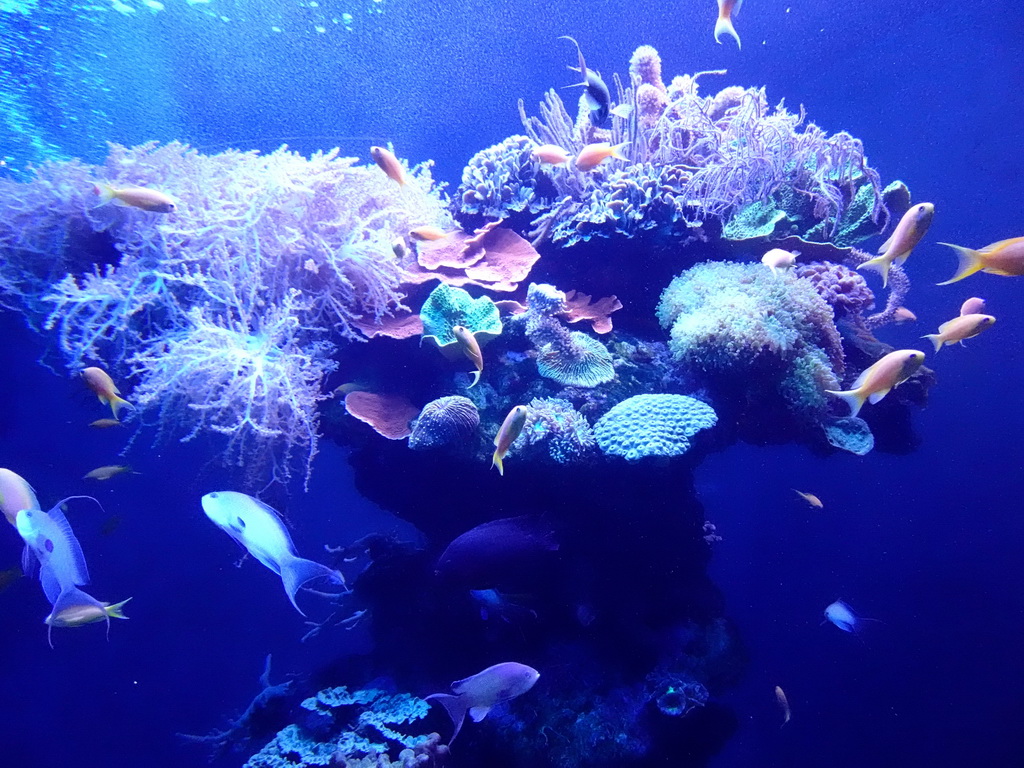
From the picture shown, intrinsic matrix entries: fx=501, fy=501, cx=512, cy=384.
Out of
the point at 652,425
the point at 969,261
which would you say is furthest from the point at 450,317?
the point at 969,261

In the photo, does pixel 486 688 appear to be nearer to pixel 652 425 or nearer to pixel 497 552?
pixel 497 552

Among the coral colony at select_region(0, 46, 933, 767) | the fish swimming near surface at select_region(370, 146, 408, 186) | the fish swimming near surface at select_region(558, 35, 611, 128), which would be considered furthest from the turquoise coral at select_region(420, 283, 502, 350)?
the fish swimming near surface at select_region(558, 35, 611, 128)

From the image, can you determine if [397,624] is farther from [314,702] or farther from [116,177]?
[116,177]

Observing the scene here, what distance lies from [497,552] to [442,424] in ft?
3.14

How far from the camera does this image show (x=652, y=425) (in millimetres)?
3275

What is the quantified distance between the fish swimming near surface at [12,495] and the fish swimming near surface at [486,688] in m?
2.82

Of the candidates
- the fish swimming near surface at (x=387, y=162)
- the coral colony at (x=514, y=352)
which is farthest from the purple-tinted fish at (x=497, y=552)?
the fish swimming near surface at (x=387, y=162)

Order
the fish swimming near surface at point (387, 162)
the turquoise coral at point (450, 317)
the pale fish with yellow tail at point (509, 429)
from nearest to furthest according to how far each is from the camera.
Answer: the pale fish with yellow tail at point (509, 429), the fish swimming near surface at point (387, 162), the turquoise coral at point (450, 317)

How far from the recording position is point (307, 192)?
3.76m

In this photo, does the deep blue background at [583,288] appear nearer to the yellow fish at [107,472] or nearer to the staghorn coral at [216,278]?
the yellow fish at [107,472]

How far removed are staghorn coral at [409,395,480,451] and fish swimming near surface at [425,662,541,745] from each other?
4.60ft

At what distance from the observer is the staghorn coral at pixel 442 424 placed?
3.32 metres

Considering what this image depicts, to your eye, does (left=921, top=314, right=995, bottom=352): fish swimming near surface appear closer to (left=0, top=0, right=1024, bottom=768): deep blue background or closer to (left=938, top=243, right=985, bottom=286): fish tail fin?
(left=938, top=243, right=985, bottom=286): fish tail fin

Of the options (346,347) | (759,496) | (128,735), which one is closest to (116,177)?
(346,347)
